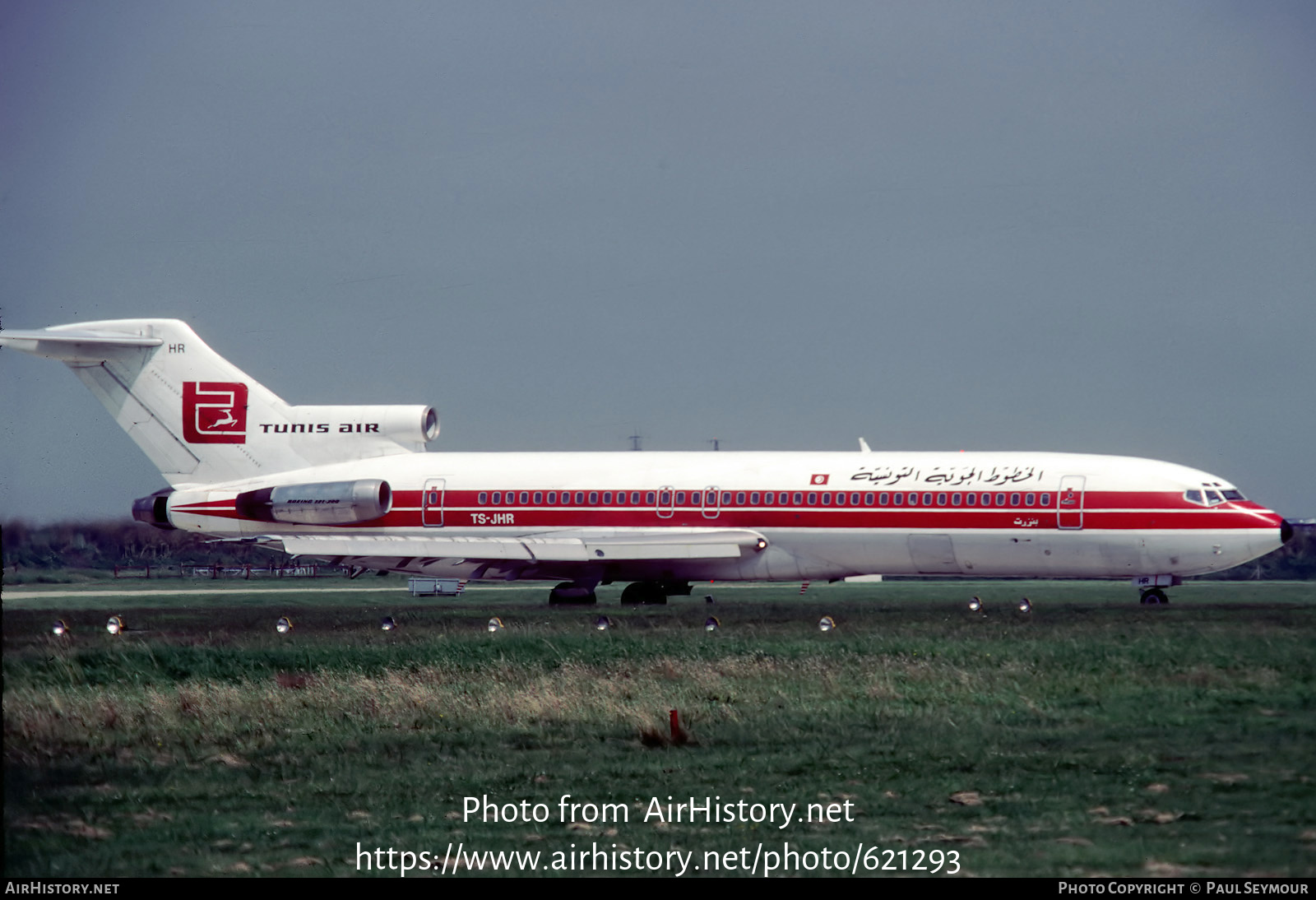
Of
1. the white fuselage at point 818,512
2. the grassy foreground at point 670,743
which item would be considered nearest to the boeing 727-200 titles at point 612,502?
the white fuselage at point 818,512

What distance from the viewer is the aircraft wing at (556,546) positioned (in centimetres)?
4578

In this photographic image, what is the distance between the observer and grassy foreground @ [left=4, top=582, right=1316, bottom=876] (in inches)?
578

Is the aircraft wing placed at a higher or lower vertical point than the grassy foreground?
higher

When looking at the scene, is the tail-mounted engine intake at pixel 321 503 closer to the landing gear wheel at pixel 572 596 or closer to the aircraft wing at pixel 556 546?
the aircraft wing at pixel 556 546

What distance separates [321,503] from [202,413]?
6.11 metres

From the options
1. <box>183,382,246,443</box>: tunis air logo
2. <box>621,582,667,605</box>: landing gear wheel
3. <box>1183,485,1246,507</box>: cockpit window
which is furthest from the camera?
<box>183,382,246,443</box>: tunis air logo

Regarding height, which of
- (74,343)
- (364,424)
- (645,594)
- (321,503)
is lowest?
(645,594)

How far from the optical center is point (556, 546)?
46375mm

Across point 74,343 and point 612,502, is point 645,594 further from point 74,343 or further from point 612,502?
point 74,343

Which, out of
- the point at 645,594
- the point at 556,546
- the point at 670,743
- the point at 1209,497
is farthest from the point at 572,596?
the point at 670,743

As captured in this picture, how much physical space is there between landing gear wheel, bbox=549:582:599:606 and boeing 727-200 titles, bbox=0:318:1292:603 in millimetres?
83

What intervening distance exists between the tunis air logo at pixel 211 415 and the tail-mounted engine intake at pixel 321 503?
269cm

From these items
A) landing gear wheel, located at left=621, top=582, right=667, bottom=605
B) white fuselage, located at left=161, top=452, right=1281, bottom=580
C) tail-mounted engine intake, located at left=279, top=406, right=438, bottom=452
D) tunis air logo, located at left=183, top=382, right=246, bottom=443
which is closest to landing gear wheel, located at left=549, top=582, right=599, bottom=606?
white fuselage, located at left=161, top=452, right=1281, bottom=580

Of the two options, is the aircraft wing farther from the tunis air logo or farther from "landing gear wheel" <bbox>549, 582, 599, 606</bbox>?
the tunis air logo
